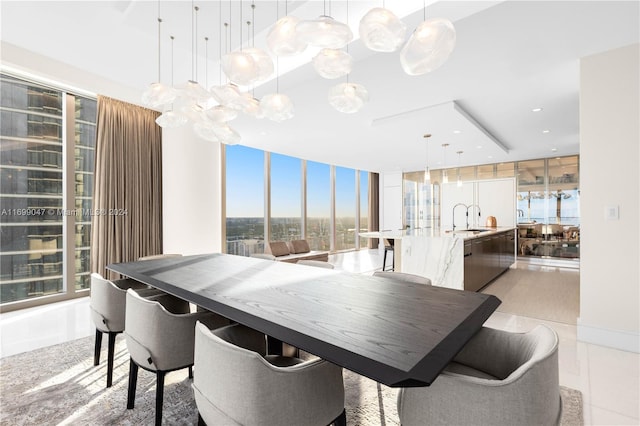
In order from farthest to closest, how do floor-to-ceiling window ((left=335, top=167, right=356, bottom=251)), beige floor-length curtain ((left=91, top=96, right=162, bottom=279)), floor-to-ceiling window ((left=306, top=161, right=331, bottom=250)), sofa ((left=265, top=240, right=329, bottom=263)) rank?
floor-to-ceiling window ((left=335, top=167, right=356, bottom=251)), floor-to-ceiling window ((left=306, top=161, right=331, bottom=250)), sofa ((left=265, top=240, right=329, bottom=263)), beige floor-length curtain ((left=91, top=96, right=162, bottom=279))

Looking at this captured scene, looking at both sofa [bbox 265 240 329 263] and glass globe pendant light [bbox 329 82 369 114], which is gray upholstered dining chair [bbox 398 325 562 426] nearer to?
glass globe pendant light [bbox 329 82 369 114]

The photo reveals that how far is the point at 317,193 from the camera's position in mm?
8656

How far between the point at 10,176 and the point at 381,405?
16.5 ft

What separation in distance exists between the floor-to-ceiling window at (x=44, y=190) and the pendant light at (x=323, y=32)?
4.49 meters

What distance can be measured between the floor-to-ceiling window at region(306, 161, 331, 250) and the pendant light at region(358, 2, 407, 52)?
6816 mm

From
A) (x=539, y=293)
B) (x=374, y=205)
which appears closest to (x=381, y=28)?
(x=539, y=293)

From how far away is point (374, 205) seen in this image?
10.8m

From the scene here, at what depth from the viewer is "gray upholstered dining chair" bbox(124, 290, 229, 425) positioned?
152 cm

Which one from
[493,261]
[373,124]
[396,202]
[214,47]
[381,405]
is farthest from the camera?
[396,202]

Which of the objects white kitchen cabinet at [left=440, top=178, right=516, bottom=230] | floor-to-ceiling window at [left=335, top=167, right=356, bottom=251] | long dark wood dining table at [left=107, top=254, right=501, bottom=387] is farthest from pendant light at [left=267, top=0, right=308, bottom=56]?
floor-to-ceiling window at [left=335, top=167, right=356, bottom=251]

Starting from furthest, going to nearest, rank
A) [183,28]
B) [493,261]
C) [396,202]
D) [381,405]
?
1. [396,202]
2. [493,261]
3. [183,28]
4. [381,405]

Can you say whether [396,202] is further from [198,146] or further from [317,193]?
[198,146]

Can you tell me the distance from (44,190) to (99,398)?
3.48 meters

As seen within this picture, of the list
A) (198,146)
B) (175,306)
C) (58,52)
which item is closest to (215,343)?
(175,306)
